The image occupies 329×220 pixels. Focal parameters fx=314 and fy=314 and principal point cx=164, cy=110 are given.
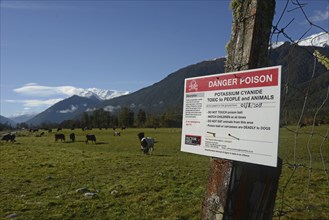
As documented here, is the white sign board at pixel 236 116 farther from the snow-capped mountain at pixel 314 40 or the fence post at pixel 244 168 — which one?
the snow-capped mountain at pixel 314 40

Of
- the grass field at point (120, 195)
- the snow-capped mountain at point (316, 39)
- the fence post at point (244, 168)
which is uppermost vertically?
the snow-capped mountain at point (316, 39)

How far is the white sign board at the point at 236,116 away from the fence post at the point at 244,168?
0.13 meters

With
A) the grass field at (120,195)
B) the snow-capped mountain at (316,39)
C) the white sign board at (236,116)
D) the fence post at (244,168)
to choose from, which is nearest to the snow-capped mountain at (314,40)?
the snow-capped mountain at (316,39)

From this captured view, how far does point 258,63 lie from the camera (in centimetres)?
276

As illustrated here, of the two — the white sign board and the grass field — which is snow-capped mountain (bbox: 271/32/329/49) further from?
the grass field

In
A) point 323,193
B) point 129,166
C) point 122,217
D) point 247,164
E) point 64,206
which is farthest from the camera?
point 129,166

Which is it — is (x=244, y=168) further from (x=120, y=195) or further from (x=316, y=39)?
(x=120, y=195)

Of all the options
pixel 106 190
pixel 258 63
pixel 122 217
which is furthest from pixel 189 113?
pixel 106 190

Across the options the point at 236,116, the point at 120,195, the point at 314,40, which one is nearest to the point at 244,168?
the point at 236,116

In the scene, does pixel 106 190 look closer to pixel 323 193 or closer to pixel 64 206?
pixel 64 206

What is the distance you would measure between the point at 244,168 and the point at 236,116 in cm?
45

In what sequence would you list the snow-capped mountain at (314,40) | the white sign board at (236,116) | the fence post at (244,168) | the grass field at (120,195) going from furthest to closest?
the grass field at (120,195) → the snow-capped mountain at (314,40) → the fence post at (244,168) → the white sign board at (236,116)

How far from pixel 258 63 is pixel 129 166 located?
1550 cm

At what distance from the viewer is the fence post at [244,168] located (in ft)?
8.87
